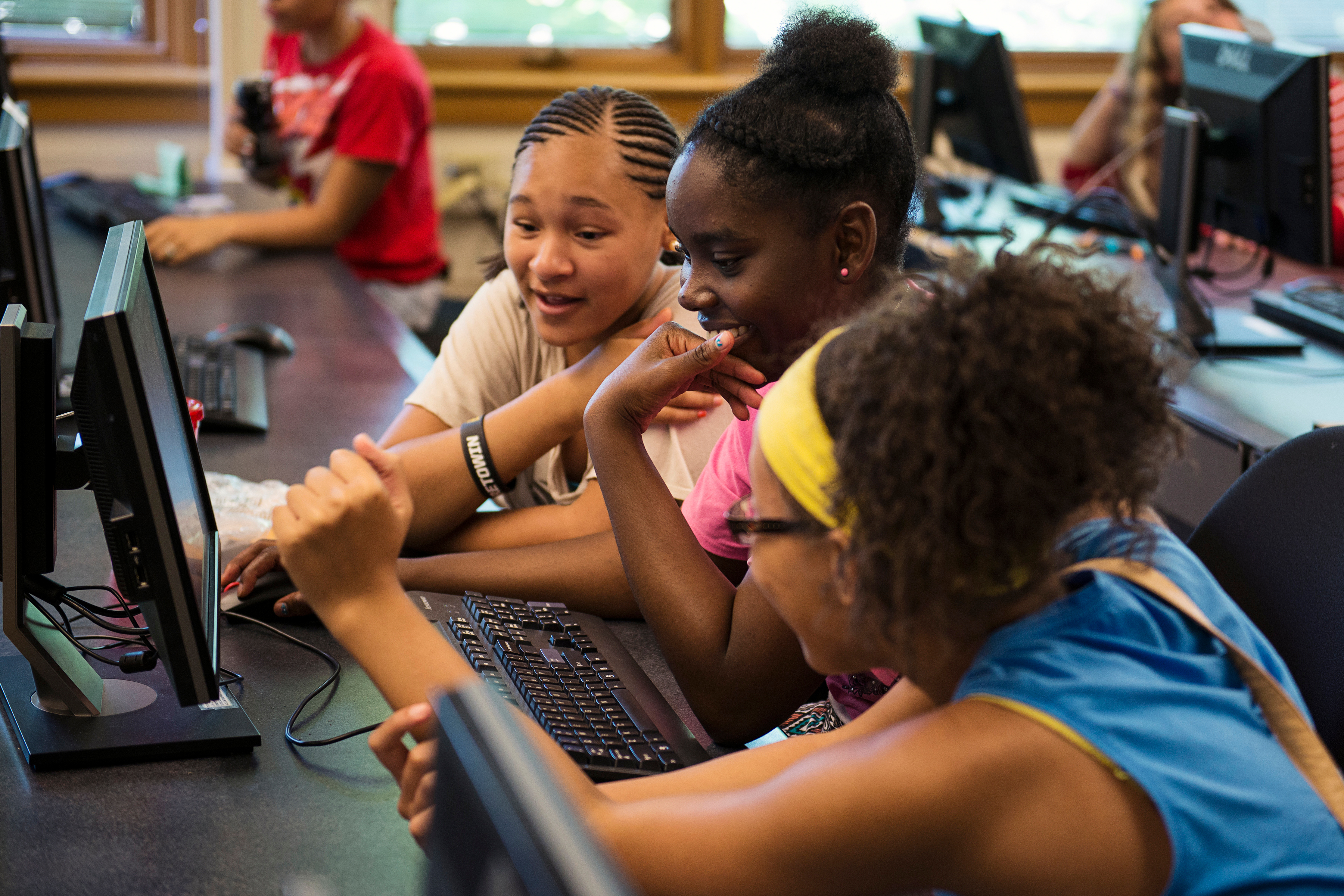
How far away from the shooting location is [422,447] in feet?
4.66

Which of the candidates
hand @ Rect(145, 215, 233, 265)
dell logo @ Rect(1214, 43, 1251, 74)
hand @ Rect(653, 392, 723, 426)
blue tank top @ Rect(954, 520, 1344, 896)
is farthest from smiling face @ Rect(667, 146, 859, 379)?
hand @ Rect(145, 215, 233, 265)

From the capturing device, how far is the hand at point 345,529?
797 millimetres

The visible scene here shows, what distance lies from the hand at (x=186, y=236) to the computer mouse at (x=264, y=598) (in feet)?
5.45

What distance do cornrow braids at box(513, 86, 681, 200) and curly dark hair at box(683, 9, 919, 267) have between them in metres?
0.25

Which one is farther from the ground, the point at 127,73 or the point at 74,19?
the point at 74,19

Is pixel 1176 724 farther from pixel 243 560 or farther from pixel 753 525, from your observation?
pixel 243 560

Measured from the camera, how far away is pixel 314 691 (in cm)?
108

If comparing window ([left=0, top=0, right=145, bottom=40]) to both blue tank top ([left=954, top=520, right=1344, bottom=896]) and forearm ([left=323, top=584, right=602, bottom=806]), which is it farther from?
blue tank top ([left=954, top=520, right=1344, bottom=896])

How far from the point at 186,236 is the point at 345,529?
2142 millimetres

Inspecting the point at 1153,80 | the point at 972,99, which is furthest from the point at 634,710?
the point at 1153,80

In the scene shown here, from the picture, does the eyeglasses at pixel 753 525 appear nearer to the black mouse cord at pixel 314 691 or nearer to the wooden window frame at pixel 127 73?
the black mouse cord at pixel 314 691

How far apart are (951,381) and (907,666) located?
186mm

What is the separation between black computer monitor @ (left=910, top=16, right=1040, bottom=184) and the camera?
10.0 feet

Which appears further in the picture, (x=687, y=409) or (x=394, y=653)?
(x=687, y=409)
